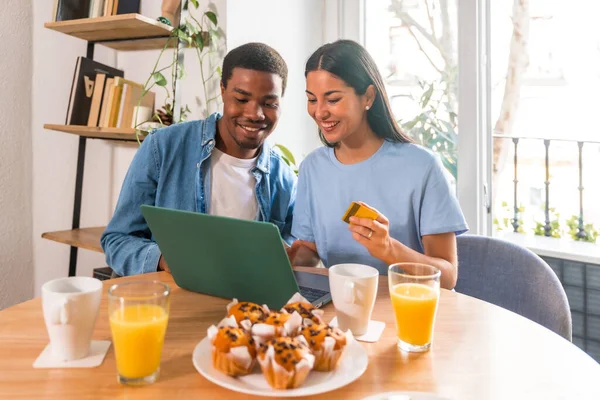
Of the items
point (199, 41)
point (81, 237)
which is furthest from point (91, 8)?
point (81, 237)

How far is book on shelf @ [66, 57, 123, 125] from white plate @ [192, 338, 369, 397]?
206cm

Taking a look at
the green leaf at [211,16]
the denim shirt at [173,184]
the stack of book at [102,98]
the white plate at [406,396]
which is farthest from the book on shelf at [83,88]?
the white plate at [406,396]

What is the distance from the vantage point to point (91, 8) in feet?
8.19

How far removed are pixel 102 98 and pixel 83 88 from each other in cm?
10

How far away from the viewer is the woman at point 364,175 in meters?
1.43

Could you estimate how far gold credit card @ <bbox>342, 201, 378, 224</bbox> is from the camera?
1.11 metres

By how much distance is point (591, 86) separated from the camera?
7.19ft

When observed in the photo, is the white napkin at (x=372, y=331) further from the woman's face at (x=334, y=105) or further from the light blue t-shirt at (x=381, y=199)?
the woman's face at (x=334, y=105)

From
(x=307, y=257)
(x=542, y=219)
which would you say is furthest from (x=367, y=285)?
(x=542, y=219)

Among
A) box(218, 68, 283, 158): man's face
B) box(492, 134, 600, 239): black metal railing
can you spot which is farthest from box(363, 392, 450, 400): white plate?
box(492, 134, 600, 239): black metal railing

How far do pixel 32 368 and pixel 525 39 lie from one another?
2163mm

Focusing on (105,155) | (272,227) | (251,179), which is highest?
(105,155)

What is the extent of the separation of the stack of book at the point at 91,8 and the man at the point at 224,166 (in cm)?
97

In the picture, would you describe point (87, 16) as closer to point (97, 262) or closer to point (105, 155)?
point (105, 155)
